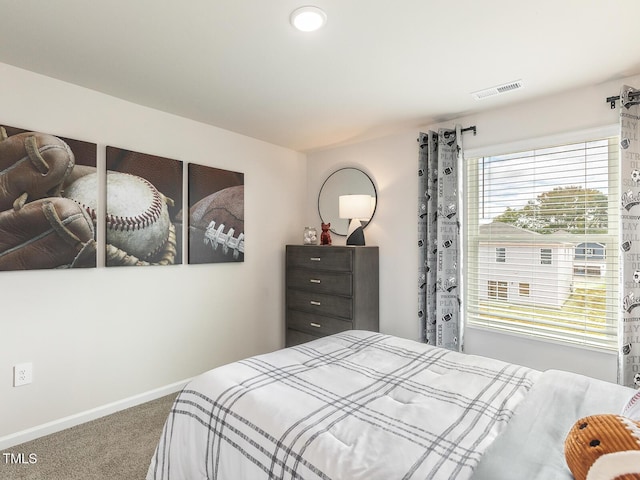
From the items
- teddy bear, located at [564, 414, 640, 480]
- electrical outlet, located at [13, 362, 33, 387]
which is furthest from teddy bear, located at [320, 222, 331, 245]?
teddy bear, located at [564, 414, 640, 480]

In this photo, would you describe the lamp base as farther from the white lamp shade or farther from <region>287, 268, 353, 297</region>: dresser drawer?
<region>287, 268, 353, 297</region>: dresser drawer

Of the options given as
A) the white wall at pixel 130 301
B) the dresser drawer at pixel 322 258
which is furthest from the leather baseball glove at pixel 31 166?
the dresser drawer at pixel 322 258

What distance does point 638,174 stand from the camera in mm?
2156

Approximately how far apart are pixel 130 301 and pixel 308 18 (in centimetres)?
232

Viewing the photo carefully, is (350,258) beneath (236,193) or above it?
beneath

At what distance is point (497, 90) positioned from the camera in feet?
8.02

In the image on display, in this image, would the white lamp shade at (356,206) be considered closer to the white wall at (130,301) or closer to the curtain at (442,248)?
the curtain at (442,248)

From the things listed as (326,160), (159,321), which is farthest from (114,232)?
(326,160)

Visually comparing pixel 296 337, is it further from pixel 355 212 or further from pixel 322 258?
pixel 355 212

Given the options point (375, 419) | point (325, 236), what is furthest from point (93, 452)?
point (325, 236)

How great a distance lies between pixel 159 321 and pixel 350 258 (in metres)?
1.70

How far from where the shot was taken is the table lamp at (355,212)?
3371mm

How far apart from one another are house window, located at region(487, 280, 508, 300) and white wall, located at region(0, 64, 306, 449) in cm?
209

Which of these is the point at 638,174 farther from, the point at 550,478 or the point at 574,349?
the point at 550,478
